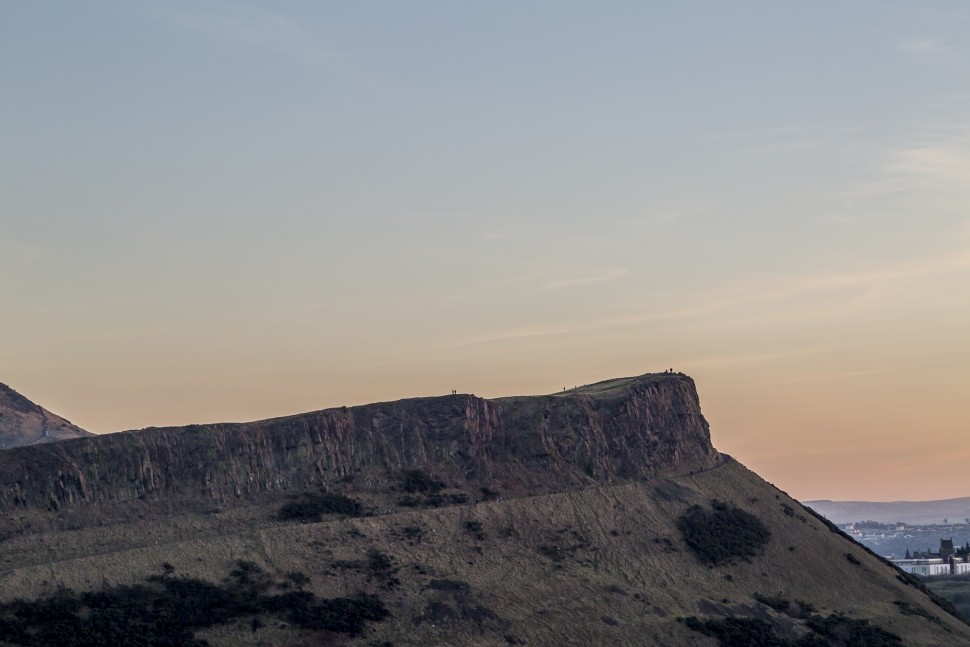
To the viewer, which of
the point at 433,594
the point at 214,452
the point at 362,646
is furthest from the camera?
the point at 214,452

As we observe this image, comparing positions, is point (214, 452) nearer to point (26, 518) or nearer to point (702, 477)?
point (26, 518)

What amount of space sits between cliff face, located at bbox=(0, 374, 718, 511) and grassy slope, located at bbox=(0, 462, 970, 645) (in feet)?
16.5

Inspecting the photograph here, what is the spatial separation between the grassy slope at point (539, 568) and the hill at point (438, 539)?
260 mm

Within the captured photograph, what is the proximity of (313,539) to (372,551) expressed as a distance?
5328 millimetres

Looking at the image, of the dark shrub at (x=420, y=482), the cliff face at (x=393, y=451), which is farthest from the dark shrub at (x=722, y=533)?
the dark shrub at (x=420, y=482)

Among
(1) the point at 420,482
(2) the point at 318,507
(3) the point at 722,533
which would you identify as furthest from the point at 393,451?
(3) the point at 722,533

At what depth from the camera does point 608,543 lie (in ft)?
458

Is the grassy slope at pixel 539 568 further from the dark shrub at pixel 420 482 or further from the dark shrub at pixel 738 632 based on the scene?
the dark shrub at pixel 420 482

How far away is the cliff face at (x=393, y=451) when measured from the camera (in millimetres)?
131125

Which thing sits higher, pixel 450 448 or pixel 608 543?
pixel 450 448

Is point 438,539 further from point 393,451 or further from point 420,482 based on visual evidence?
point 393,451

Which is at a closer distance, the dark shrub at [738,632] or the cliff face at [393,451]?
the dark shrub at [738,632]

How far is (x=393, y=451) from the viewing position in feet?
481

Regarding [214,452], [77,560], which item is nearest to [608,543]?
[214,452]
